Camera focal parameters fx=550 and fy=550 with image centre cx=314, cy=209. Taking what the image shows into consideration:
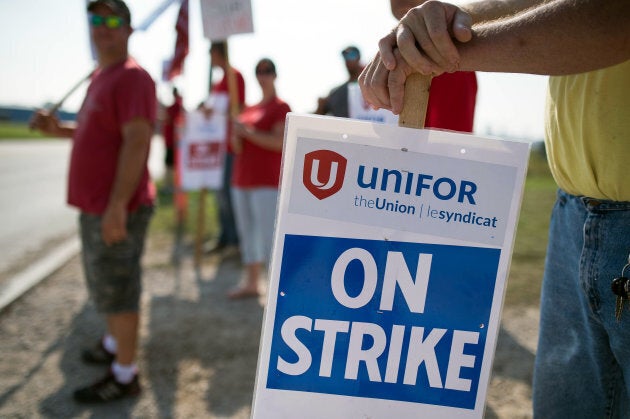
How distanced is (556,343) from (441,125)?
840mm

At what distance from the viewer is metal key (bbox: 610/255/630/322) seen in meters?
1.21

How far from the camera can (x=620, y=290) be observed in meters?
1.22

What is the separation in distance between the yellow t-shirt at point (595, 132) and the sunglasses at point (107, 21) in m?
2.41

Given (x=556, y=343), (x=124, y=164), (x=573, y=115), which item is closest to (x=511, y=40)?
(x=573, y=115)

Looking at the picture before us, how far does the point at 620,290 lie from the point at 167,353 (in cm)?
318

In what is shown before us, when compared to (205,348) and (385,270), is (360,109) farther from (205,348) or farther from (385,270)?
(385,270)

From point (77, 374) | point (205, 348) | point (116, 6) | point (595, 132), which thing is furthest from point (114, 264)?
point (595, 132)

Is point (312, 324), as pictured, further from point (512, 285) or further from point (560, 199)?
point (512, 285)

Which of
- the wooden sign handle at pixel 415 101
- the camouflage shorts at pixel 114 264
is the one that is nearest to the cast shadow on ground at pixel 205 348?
the camouflage shorts at pixel 114 264

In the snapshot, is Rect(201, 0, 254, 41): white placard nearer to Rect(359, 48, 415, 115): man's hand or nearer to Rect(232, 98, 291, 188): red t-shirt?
Rect(232, 98, 291, 188): red t-shirt

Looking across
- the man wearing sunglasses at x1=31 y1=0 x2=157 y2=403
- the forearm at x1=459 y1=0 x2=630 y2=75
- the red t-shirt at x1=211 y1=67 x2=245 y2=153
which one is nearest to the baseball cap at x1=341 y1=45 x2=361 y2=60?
the man wearing sunglasses at x1=31 y1=0 x2=157 y2=403

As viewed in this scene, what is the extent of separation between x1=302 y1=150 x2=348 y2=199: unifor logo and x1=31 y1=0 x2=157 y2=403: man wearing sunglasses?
185 centimetres

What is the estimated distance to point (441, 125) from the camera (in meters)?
1.97

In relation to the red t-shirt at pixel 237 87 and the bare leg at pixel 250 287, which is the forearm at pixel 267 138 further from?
the red t-shirt at pixel 237 87
